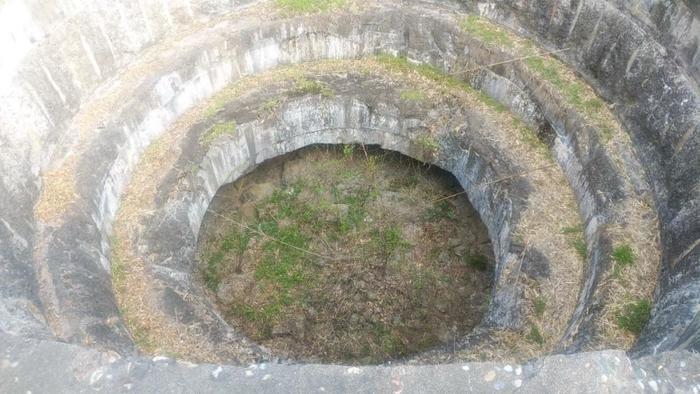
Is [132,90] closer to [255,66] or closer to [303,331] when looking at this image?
[255,66]

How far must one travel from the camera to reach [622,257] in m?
8.42

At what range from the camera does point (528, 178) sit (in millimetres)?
10641

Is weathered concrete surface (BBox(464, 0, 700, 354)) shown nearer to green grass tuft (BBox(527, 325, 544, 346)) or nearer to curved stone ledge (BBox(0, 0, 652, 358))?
green grass tuft (BBox(527, 325, 544, 346))

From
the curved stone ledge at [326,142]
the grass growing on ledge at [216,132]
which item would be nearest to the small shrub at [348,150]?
the curved stone ledge at [326,142]

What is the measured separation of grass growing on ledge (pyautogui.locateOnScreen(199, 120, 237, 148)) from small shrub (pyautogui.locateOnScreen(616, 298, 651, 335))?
26.8ft

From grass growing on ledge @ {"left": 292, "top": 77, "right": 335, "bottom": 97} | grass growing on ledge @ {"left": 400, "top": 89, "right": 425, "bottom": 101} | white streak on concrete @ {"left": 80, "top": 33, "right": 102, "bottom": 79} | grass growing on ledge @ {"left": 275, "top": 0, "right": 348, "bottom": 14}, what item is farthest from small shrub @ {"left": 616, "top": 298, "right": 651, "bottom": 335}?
white streak on concrete @ {"left": 80, "top": 33, "right": 102, "bottom": 79}

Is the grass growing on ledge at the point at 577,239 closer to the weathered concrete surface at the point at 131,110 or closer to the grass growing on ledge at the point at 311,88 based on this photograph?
the weathered concrete surface at the point at 131,110

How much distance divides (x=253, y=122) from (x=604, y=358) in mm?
8956

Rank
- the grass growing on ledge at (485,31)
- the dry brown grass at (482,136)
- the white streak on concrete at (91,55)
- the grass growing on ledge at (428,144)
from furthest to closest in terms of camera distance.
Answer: the grass growing on ledge at (428,144) < the grass growing on ledge at (485,31) < the white streak on concrete at (91,55) < the dry brown grass at (482,136)

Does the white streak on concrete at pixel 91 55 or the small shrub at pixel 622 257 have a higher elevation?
the white streak on concrete at pixel 91 55

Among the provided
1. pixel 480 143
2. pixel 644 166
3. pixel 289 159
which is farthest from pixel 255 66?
pixel 644 166

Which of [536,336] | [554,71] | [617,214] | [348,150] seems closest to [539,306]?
[536,336]

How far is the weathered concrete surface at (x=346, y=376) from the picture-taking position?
4.58m

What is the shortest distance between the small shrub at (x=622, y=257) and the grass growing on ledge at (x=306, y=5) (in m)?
8.41
